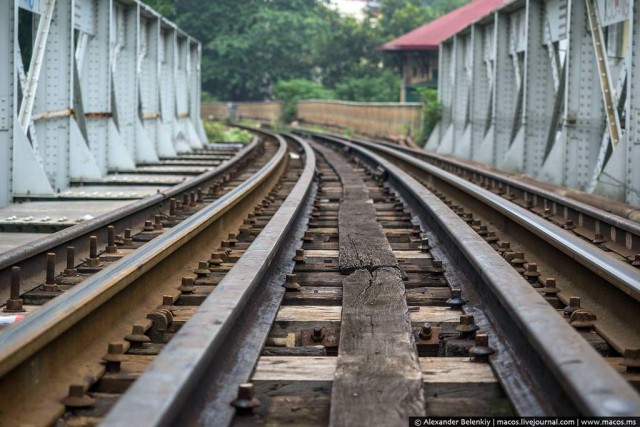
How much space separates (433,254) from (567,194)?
6.01 meters

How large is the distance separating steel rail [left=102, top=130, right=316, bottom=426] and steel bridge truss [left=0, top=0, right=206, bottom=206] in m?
5.64

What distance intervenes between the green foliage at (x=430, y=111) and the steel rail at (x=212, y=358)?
22518 mm

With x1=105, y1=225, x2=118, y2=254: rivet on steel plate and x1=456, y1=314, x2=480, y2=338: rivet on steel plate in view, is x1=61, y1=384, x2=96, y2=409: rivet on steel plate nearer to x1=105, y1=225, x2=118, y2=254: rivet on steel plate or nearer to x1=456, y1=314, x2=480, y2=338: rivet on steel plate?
x1=456, y1=314, x2=480, y2=338: rivet on steel plate

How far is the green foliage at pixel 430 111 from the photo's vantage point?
2720cm

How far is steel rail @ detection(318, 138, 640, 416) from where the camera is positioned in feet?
8.41

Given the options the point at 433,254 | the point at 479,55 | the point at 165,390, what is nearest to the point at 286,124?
the point at 479,55

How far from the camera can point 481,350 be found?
3.67 m

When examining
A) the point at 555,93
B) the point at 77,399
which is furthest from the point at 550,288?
the point at 555,93

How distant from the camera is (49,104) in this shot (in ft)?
39.0

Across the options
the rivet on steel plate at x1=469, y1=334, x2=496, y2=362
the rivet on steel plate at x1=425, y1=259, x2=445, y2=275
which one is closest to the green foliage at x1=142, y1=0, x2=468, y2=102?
the rivet on steel plate at x1=425, y1=259, x2=445, y2=275

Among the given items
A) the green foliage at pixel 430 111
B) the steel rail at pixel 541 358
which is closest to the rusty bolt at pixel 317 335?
the steel rail at pixel 541 358

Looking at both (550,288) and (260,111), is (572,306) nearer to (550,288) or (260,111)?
(550,288)

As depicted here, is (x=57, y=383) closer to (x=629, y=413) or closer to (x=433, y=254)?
(x=629, y=413)

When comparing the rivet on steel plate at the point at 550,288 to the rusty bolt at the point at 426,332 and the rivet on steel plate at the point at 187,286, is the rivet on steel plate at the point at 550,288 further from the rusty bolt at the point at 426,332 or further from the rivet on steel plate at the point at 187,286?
the rivet on steel plate at the point at 187,286
